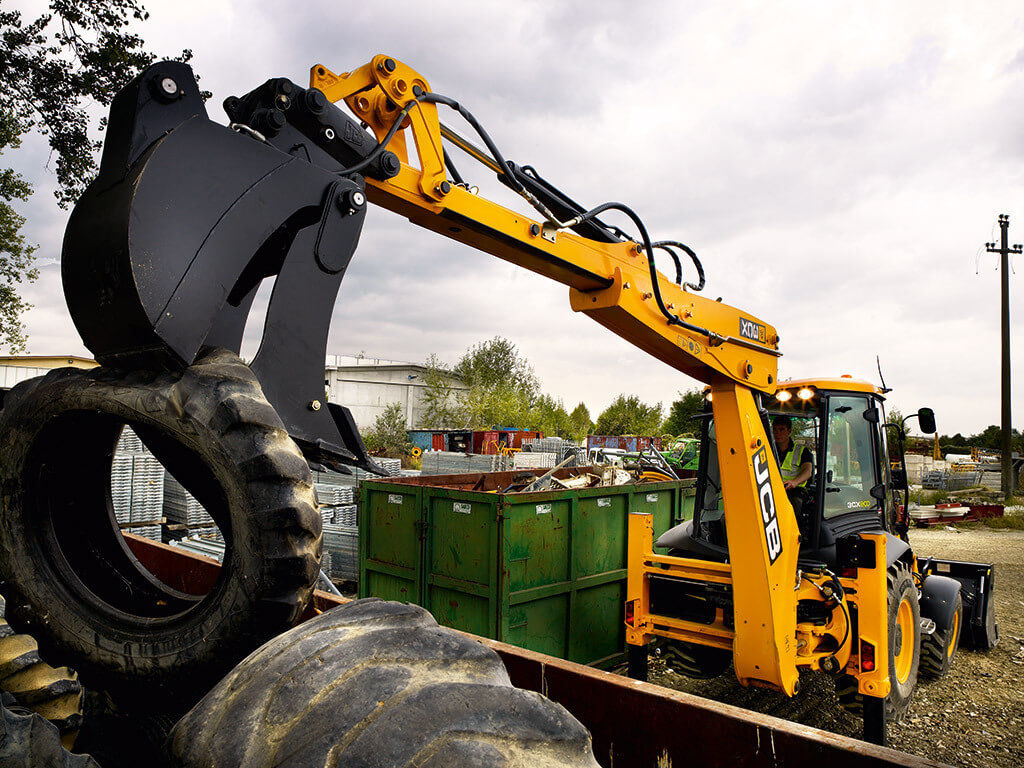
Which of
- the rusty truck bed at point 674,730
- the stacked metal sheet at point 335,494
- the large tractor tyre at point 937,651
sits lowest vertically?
the large tractor tyre at point 937,651

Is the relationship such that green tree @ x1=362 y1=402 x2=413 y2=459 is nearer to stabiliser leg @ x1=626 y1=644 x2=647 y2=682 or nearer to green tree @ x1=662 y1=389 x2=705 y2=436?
green tree @ x1=662 y1=389 x2=705 y2=436

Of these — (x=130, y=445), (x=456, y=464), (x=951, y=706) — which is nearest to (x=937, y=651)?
(x=951, y=706)

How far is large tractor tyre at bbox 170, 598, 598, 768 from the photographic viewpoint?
1.21 meters

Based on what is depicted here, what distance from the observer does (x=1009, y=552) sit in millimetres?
14805

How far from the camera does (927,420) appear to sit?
616 centimetres

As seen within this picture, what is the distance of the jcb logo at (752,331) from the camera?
5270 mm

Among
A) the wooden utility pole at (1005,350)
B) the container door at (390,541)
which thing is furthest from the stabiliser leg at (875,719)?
the wooden utility pole at (1005,350)

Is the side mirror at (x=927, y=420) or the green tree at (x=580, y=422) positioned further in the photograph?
the green tree at (x=580, y=422)

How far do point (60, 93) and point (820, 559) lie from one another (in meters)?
11.8

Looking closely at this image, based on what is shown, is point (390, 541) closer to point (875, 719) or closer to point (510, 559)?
point (510, 559)

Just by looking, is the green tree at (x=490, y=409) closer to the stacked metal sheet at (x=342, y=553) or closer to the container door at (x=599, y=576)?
the stacked metal sheet at (x=342, y=553)

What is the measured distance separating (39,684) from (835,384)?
215 inches

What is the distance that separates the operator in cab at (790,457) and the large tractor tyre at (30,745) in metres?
5.17

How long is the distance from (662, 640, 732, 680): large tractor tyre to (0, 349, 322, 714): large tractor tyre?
179 inches
